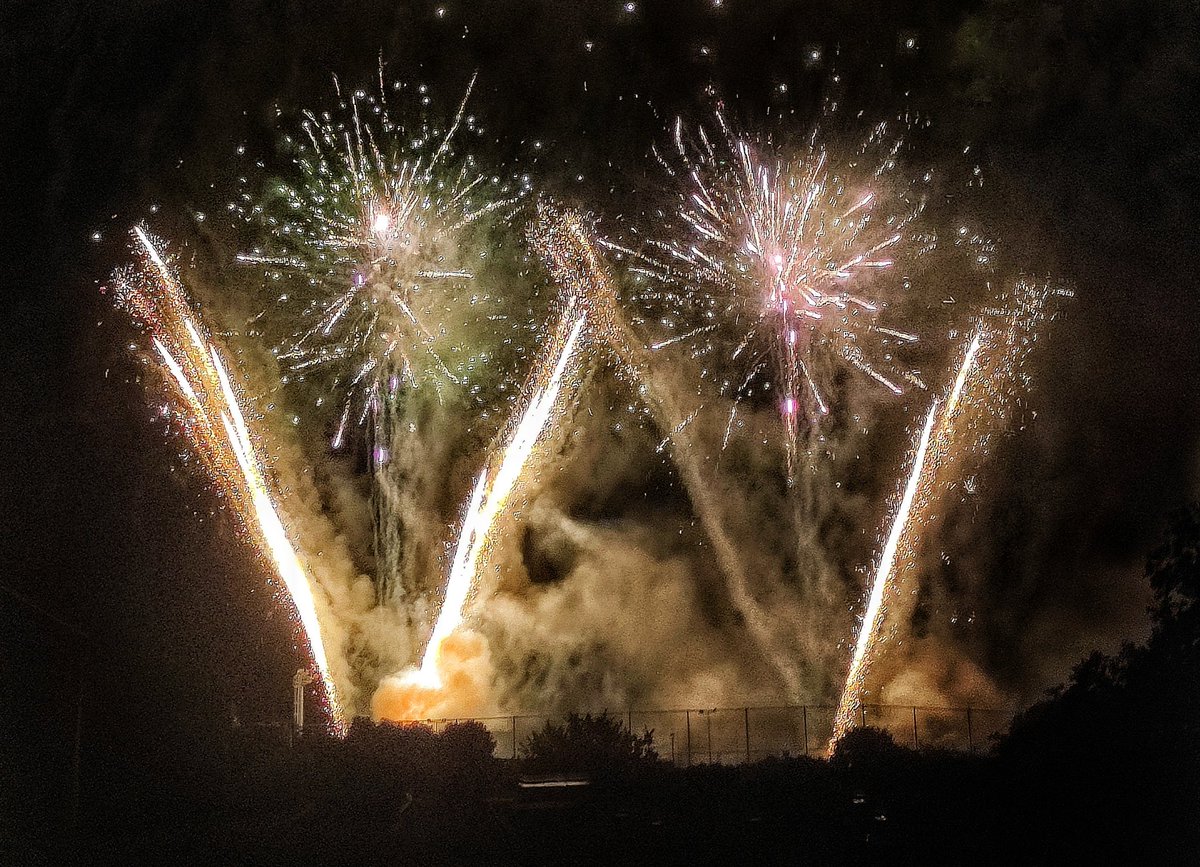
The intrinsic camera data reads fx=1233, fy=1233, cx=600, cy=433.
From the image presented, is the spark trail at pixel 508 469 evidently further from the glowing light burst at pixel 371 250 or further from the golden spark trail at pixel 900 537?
the golden spark trail at pixel 900 537

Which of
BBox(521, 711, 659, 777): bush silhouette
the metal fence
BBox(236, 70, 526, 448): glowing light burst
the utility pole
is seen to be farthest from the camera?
the metal fence

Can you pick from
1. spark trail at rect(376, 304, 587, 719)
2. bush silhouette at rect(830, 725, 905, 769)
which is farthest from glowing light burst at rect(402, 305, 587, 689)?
bush silhouette at rect(830, 725, 905, 769)

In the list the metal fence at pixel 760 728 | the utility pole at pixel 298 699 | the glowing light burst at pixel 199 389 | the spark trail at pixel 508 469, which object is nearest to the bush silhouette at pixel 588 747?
the metal fence at pixel 760 728

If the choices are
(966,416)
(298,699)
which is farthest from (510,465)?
(966,416)

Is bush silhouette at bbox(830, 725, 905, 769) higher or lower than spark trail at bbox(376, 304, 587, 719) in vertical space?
lower

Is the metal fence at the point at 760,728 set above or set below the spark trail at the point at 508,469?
below

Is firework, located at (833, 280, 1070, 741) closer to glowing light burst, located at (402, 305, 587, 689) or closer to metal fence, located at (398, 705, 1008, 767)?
metal fence, located at (398, 705, 1008, 767)

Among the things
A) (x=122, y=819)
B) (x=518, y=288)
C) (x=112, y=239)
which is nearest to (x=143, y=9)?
(x=112, y=239)

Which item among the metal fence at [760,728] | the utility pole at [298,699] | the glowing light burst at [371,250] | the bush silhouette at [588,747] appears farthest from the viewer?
the metal fence at [760,728]

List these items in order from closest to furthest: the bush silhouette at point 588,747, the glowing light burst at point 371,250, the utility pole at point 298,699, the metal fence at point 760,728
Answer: the glowing light burst at point 371,250 < the utility pole at point 298,699 < the bush silhouette at point 588,747 < the metal fence at point 760,728
